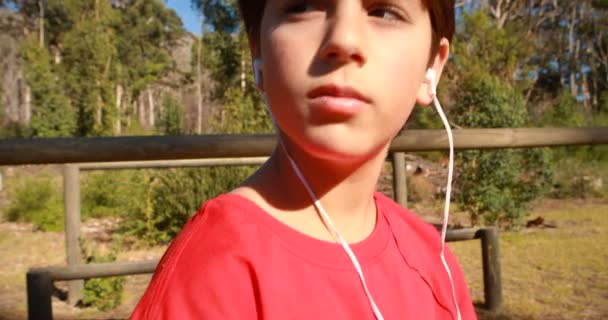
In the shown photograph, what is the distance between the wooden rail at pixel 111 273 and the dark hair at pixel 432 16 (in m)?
1.28

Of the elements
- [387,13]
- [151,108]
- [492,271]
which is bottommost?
[492,271]

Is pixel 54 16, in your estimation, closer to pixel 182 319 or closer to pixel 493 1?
pixel 493 1

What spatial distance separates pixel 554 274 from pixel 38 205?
7.10 m

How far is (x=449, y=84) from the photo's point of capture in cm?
811

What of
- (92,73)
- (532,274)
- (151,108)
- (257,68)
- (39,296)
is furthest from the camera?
(151,108)

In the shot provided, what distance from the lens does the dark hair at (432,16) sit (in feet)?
2.74

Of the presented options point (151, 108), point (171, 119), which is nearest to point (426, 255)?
point (171, 119)

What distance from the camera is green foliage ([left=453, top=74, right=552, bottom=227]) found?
5930 millimetres

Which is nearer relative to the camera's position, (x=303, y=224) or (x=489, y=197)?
(x=303, y=224)

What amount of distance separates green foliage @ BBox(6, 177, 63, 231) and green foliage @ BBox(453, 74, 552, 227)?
5247mm

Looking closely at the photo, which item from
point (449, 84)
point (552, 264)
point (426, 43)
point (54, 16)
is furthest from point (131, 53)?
point (426, 43)

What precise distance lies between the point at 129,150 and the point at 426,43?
90cm

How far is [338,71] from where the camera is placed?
668 mm

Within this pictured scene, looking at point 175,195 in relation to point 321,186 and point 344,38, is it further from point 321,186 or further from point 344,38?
point 344,38
